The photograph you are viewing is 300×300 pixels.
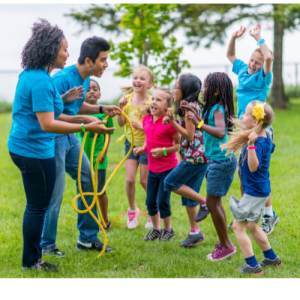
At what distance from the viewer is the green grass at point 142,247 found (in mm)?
3366

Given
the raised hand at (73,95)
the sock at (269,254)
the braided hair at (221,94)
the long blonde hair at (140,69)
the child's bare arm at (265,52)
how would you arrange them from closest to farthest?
the sock at (269,254) → the raised hand at (73,95) → the braided hair at (221,94) → the child's bare arm at (265,52) → the long blonde hair at (140,69)

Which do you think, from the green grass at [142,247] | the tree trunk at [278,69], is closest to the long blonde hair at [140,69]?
the green grass at [142,247]

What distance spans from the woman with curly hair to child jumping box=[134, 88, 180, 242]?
3.58 ft

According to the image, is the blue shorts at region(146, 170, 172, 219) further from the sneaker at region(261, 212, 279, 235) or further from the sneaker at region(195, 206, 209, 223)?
the sneaker at region(261, 212, 279, 235)

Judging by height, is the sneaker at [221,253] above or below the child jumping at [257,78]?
below

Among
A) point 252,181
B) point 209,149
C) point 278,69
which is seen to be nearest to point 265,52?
point 209,149

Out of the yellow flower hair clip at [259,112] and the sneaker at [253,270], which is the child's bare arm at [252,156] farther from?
the sneaker at [253,270]

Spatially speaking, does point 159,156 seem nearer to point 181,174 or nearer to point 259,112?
point 181,174

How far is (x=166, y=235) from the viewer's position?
4.33 metres

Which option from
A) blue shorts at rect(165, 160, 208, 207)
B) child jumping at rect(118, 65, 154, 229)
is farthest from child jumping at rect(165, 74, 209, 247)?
A: child jumping at rect(118, 65, 154, 229)

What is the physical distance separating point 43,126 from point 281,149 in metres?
6.85

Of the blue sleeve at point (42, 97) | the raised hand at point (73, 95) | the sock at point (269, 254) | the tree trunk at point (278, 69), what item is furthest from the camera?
the tree trunk at point (278, 69)
